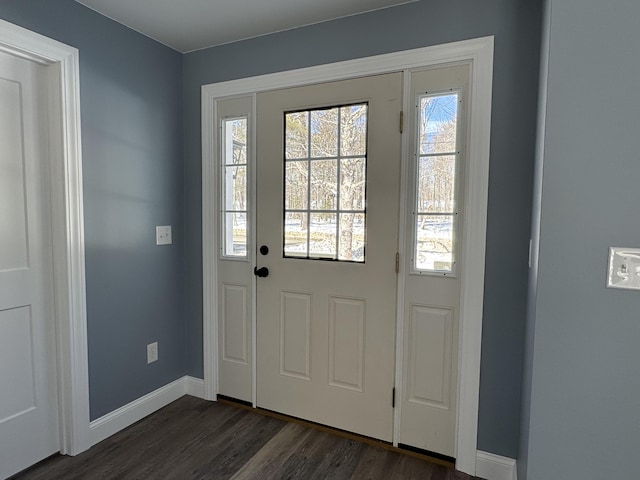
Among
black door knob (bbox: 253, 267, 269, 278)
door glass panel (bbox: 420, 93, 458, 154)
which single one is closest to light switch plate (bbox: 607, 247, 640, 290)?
door glass panel (bbox: 420, 93, 458, 154)

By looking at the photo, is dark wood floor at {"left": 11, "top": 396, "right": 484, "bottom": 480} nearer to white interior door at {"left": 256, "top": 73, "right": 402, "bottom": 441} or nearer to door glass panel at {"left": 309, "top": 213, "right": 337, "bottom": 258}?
white interior door at {"left": 256, "top": 73, "right": 402, "bottom": 441}

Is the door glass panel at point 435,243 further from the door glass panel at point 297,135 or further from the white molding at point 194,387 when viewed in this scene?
the white molding at point 194,387

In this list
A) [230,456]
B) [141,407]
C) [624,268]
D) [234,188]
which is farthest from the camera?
[234,188]

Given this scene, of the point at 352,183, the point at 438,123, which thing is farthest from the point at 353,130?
the point at 438,123

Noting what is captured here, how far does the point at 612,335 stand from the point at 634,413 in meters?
0.22

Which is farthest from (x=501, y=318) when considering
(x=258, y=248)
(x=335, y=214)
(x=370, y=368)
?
(x=258, y=248)

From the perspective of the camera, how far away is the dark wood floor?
6.13 ft

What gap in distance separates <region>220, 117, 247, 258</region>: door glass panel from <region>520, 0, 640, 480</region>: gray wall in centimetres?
178

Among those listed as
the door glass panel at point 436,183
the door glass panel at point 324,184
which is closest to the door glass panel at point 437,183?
the door glass panel at point 436,183

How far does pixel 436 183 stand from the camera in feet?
6.24

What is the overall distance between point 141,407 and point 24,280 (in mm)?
1052

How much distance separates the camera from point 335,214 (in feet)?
7.06

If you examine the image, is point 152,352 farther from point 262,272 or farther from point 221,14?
point 221,14

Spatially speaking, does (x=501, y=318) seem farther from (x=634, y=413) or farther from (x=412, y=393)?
(x=634, y=413)
